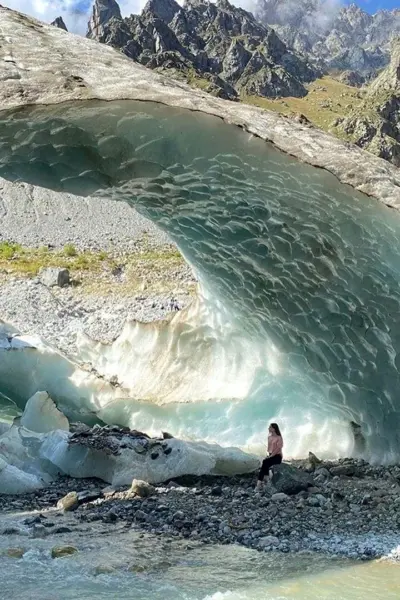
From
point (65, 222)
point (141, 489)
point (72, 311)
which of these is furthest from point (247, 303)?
point (65, 222)

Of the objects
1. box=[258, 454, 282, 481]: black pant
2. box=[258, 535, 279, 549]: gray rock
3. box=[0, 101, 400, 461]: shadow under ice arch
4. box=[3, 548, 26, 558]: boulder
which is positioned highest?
box=[0, 101, 400, 461]: shadow under ice arch

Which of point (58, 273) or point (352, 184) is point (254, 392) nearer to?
point (352, 184)

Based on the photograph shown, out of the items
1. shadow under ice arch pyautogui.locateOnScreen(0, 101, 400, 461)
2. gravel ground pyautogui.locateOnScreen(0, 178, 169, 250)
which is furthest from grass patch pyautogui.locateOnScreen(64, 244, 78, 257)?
shadow under ice arch pyautogui.locateOnScreen(0, 101, 400, 461)

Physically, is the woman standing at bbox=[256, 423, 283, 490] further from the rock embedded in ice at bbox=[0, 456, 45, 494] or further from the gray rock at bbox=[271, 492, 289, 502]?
the rock embedded in ice at bbox=[0, 456, 45, 494]

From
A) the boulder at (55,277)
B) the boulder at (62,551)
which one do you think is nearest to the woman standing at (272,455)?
the boulder at (62,551)

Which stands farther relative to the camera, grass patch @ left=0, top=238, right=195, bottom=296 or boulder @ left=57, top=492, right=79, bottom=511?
grass patch @ left=0, top=238, right=195, bottom=296
